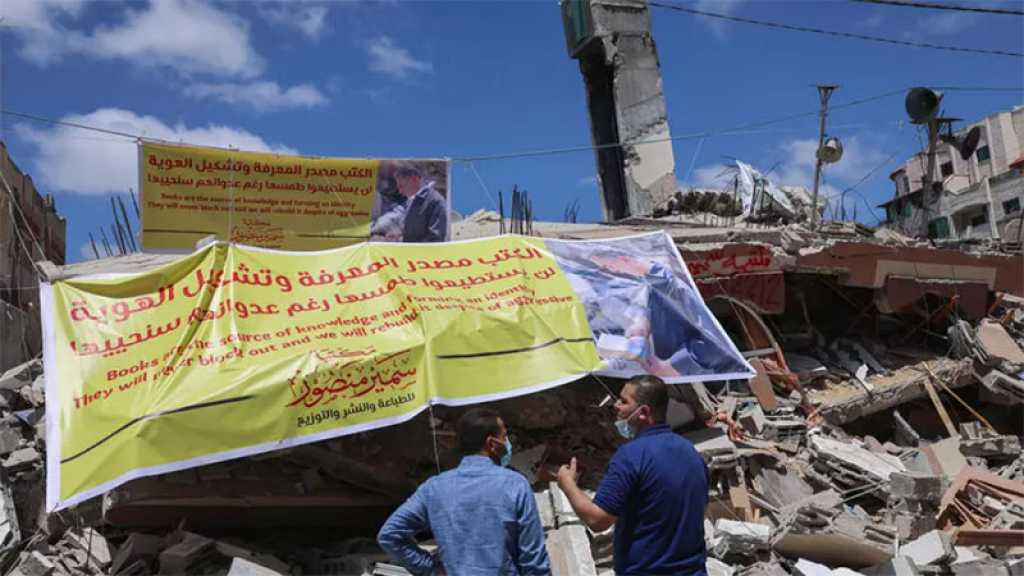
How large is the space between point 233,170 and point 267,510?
3.74 m

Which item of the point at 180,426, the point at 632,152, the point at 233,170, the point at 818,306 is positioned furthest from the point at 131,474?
the point at 632,152

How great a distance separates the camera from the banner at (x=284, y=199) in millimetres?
8359

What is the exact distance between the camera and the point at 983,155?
4275cm

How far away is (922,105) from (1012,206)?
2408 centimetres

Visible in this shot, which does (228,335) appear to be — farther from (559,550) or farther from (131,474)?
(559,550)

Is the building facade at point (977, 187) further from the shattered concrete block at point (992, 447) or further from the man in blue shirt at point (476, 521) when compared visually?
the man in blue shirt at point (476, 521)

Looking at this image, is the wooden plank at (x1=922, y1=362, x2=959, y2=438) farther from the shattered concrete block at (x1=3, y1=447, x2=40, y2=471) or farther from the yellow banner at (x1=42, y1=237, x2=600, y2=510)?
the shattered concrete block at (x1=3, y1=447, x2=40, y2=471)

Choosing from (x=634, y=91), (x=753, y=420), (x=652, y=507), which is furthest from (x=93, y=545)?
(x=634, y=91)

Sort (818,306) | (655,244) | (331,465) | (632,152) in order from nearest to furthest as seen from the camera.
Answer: (331,465) → (655,244) → (818,306) → (632,152)

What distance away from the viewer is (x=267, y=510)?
21.4ft

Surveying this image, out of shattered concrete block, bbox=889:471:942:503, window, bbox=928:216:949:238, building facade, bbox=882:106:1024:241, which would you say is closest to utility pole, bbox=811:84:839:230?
shattered concrete block, bbox=889:471:942:503

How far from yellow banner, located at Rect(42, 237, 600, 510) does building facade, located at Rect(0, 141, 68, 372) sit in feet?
10.6

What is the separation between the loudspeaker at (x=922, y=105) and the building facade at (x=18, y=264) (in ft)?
47.4

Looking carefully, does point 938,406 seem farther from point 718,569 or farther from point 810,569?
point 718,569
